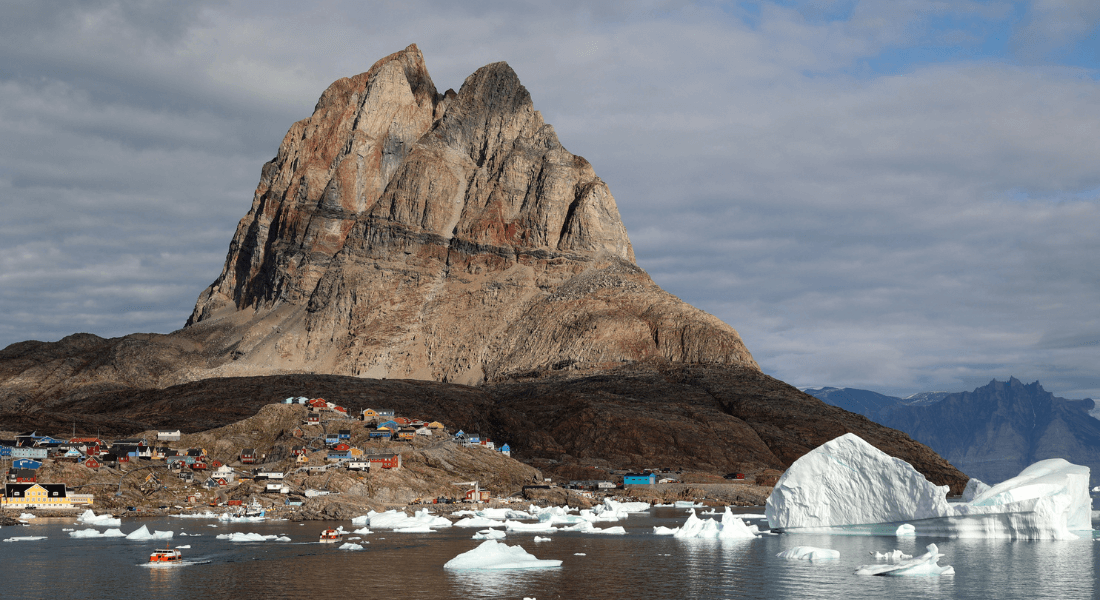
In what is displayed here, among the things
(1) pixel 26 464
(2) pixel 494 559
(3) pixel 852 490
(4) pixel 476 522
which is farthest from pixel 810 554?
(1) pixel 26 464

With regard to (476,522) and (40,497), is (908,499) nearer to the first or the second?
(476,522)

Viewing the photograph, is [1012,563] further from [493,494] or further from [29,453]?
[29,453]

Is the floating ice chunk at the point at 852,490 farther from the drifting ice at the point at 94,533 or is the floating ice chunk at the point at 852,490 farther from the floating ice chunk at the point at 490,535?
the drifting ice at the point at 94,533

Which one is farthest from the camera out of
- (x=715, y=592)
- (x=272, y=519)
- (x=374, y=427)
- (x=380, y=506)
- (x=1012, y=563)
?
(x=374, y=427)

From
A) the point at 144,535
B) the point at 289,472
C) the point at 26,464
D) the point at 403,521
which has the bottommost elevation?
the point at 144,535

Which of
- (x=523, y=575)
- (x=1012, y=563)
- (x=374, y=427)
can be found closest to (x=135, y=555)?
(x=523, y=575)

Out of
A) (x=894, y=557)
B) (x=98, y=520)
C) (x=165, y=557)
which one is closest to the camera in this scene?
(x=894, y=557)

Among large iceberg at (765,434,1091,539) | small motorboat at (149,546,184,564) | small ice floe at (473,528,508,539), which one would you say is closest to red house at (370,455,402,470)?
small ice floe at (473,528,508,539)
